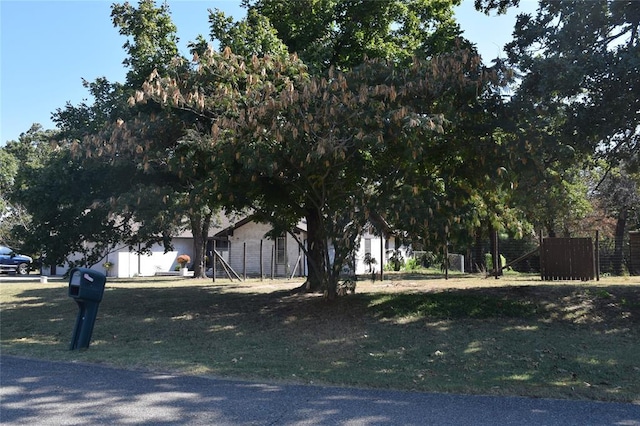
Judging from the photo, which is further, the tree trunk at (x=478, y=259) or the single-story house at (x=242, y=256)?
the single-story house at (x=242, y=256)

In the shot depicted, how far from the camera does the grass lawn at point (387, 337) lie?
8164 millimetres

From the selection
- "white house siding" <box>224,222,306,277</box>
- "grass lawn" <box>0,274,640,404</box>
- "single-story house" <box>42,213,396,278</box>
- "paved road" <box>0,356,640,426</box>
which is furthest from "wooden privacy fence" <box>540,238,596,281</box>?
"white house siding" <box>224,222,306,277</box>

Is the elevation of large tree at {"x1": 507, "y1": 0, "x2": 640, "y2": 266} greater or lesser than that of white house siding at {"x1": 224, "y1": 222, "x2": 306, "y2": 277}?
greater

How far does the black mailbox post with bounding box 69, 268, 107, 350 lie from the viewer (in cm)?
986

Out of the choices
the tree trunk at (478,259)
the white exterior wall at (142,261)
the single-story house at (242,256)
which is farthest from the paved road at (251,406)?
the white exterior wall at (142,261)

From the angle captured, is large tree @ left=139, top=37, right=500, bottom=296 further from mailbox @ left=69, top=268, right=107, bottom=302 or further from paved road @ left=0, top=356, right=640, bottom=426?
paved road @ left=0, top=356, right=640, bottom=426

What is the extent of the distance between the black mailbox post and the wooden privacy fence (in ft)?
47.2

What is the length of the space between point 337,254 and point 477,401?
560 centimetres

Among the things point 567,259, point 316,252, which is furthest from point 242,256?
point 567,259

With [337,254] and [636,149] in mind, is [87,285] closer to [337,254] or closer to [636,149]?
[337,254]

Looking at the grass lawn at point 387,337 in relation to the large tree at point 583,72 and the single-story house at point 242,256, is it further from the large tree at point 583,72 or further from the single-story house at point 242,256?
the single-story house at point 242,256

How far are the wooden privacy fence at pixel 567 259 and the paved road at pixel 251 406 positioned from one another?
13035mm

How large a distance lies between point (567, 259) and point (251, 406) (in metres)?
15.3

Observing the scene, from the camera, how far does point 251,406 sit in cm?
654
